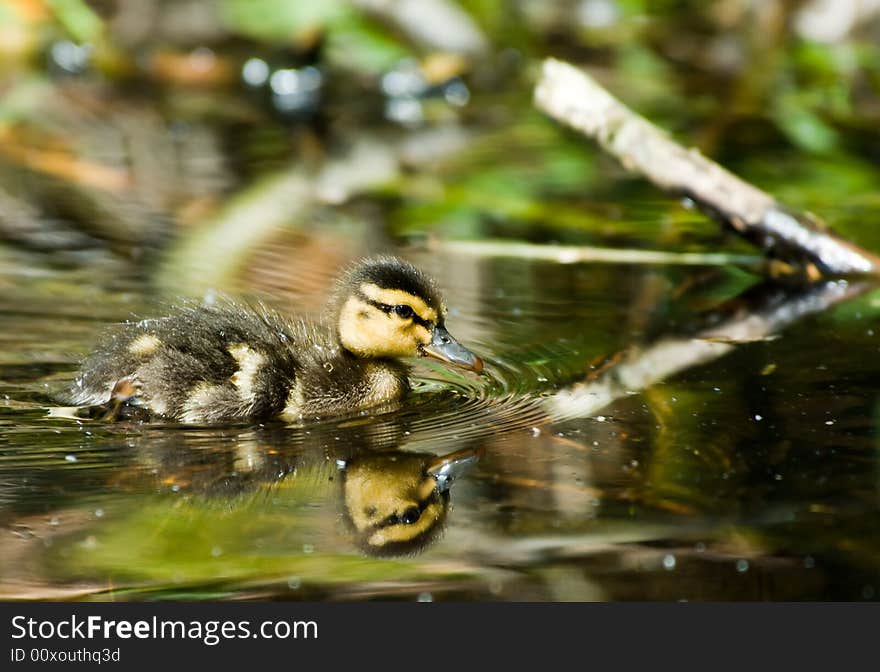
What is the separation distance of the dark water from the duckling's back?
0.09 metres

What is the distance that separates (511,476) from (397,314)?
2.92 ft

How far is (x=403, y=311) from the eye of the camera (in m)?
4.58

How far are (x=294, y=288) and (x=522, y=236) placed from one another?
54.7 inches

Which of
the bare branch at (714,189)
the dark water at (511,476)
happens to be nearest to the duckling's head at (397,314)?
the dark water at (511,476)

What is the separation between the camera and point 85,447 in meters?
4.08

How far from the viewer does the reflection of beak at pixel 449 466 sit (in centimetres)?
387

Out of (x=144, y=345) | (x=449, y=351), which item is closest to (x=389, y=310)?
(x=449, y=351)

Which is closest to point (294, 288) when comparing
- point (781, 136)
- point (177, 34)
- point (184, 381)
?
point (184, 381)

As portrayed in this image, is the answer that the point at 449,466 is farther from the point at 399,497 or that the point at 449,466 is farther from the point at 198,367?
the point at 198,367

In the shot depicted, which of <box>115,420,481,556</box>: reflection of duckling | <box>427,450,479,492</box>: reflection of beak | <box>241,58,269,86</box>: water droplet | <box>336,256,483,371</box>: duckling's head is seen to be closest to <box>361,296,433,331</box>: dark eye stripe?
<box>336,256,483,371</box>: duckling's head

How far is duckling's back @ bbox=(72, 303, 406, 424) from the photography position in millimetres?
4328

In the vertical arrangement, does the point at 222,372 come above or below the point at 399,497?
above

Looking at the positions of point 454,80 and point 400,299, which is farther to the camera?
point 454,80

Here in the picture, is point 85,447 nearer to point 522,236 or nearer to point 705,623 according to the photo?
point 705,623
